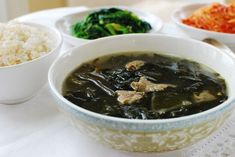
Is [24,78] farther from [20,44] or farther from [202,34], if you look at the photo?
[202,34]

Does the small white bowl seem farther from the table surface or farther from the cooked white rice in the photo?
the table surface

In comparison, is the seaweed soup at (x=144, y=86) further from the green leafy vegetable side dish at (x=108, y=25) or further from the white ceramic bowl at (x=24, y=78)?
the green leafy vegetable side dish at (x=108, y=25)

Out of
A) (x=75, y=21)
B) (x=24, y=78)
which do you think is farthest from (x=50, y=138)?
(x=75, y=21)

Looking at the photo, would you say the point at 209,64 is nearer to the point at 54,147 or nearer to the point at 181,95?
the point at 181,95

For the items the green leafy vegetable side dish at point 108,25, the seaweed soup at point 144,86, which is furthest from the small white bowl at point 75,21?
the seaweed soup at point 144,86

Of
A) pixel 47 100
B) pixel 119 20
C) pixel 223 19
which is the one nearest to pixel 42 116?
pixel 47 100
